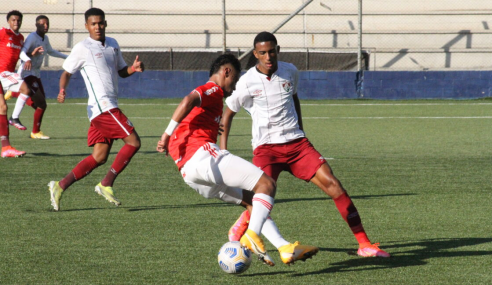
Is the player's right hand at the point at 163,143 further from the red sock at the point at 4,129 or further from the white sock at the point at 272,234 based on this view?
the red sock at the point at 4,129

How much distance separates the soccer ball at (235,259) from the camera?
16.2ft

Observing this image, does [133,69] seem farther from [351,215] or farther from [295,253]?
[295,253]

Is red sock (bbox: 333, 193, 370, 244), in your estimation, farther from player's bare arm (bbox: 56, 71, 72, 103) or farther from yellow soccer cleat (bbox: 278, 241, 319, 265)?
player's bare arm (bbox: 56, 71, 72, 103)

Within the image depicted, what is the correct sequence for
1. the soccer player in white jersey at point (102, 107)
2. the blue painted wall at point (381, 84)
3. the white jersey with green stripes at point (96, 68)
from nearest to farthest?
the soccer player in white jersey at point (102, 107)
the white jersey with green stripes at point (96, 68)
the blue painted wall at point (381, 84)

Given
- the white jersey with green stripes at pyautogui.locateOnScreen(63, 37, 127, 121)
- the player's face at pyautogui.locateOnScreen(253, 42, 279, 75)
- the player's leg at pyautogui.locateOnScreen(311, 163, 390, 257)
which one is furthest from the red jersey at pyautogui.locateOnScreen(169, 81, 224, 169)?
the white jersey with green stripes at pyautogui.locateOnScreen(63, 37, 127, 121)

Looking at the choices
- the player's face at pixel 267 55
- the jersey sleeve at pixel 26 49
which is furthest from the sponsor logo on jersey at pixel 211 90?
the jersey sleeve at pixel 26 49

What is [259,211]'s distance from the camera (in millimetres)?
5078

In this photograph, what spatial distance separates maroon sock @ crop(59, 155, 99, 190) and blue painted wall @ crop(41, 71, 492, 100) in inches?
642

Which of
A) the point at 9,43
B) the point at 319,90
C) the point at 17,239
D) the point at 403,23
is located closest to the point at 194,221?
the point at 17,239

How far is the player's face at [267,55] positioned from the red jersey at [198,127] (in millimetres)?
662

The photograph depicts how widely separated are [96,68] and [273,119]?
9.57 feet

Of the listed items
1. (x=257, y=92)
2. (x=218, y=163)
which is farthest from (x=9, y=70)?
(x=218, y=163)

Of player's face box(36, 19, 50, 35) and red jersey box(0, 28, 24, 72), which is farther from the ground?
player's face box(36, 19, 50, 35)

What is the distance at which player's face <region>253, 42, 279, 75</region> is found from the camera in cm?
587
